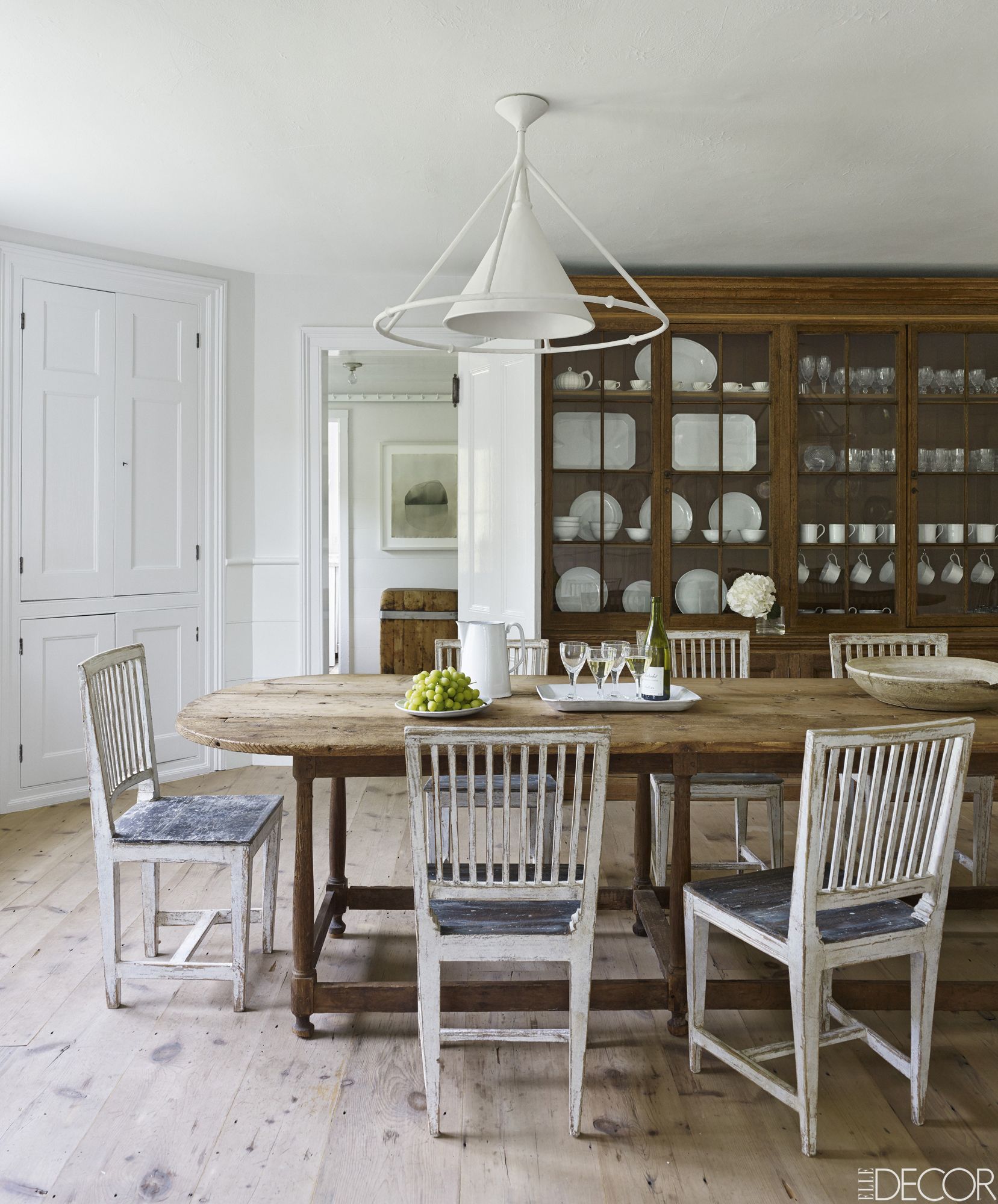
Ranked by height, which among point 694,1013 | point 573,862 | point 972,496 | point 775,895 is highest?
point 972,496

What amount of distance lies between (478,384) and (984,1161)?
368 centimetres

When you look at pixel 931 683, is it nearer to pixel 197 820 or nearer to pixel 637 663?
pixel 637 663

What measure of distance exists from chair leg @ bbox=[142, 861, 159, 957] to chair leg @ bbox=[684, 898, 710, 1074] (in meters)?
1.44

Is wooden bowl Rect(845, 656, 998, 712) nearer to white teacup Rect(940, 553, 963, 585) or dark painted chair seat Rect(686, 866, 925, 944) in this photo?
dark painted chair seat Rect(686, 866, 925, 944)

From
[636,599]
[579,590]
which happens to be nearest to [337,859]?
[579,590]

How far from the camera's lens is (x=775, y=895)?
204 centimetres

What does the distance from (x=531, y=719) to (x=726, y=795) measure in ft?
3.09

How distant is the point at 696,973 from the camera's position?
2.08m

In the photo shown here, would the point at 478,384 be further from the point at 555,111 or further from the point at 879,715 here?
the point at 879,715

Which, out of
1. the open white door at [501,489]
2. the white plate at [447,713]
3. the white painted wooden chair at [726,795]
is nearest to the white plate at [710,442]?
the open white door at [501,489]

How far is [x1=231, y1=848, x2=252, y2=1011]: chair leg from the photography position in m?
2.31

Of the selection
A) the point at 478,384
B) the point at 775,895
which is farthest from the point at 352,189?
the point at 775,895

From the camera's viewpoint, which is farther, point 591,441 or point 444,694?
point 591,441

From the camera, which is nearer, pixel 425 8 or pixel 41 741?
pixel 425 8
